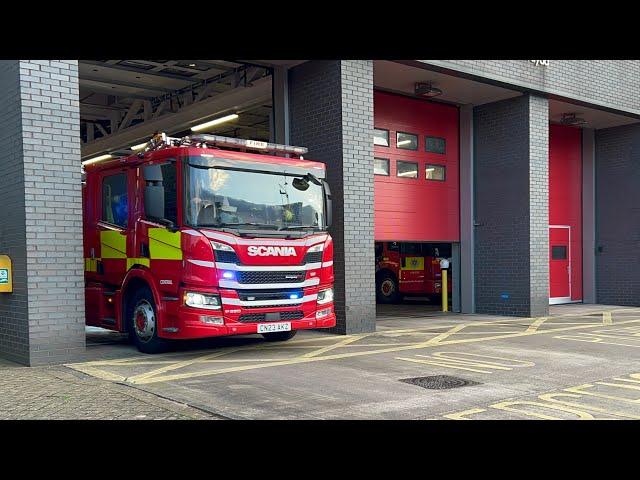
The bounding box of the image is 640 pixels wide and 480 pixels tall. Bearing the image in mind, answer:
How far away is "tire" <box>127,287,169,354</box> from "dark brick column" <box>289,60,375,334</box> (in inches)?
144

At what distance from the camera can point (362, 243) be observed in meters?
12.5

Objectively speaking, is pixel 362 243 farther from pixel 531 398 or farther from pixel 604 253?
pixel 604 253

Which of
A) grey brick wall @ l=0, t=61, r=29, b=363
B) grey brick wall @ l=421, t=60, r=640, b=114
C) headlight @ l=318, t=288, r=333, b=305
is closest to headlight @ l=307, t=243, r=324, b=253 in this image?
headlight @ l=318, t=288, r=333, b=305

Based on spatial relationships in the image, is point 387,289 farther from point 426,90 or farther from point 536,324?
point 426,90

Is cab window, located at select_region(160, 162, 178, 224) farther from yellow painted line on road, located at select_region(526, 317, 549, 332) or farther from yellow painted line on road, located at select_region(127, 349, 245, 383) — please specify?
yellow painted line on road, located at select_region(526, 317, 549, 332)

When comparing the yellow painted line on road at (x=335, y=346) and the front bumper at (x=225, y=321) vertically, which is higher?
the front bumper at (x=225, y=321)

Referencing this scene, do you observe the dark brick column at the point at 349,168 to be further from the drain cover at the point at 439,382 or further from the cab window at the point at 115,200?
the drain cover at the point at 439,382

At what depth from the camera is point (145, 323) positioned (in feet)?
32.7

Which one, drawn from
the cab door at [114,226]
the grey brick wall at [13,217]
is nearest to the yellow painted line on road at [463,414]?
the grey brick wall at [13,217]

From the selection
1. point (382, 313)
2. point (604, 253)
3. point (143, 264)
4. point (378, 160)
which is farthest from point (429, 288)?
point (143, 264)

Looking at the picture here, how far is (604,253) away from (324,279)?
12.5 metres

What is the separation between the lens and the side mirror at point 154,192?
9328 millimetres

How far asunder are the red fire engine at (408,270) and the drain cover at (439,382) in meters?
11.3

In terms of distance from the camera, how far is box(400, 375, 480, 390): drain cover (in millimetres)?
7636
